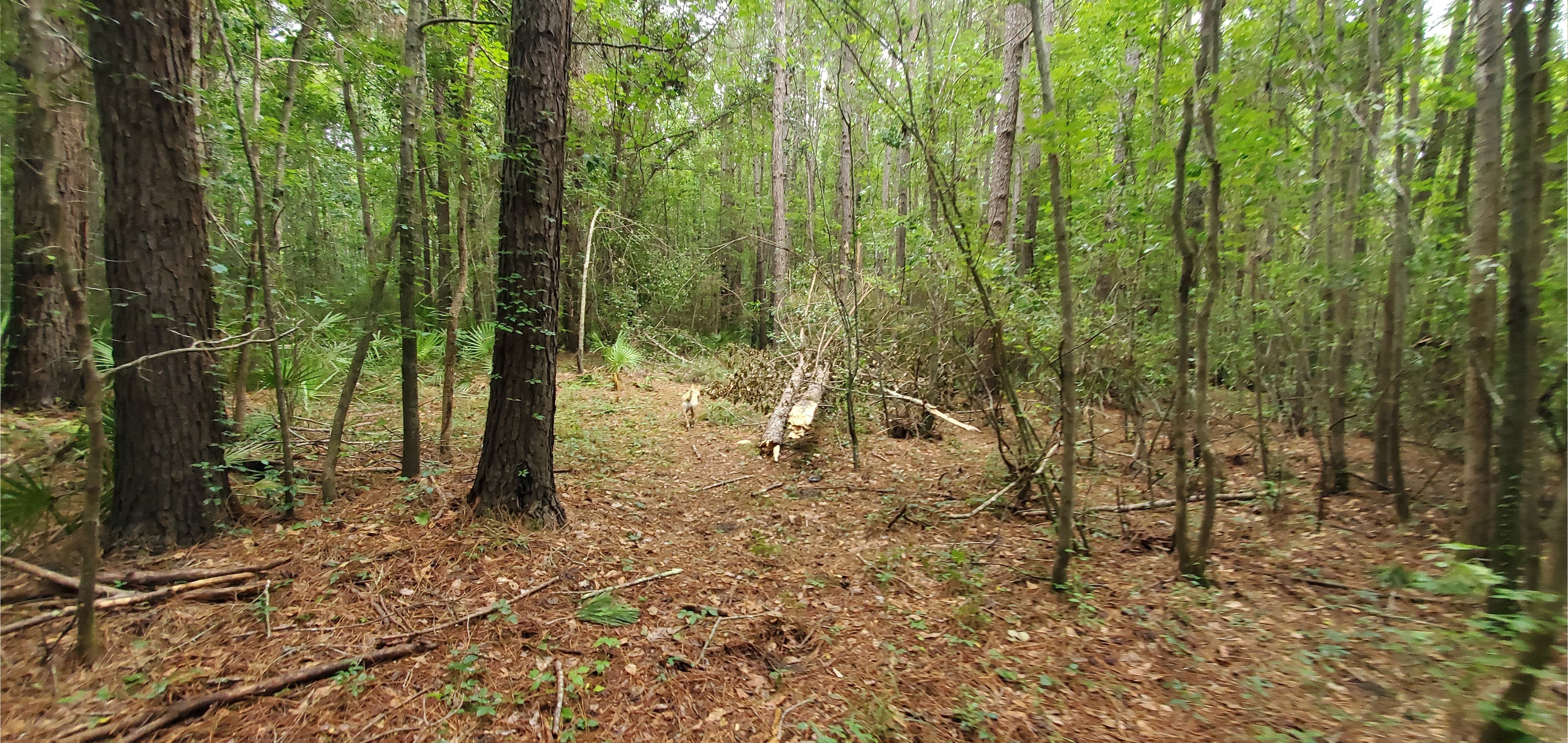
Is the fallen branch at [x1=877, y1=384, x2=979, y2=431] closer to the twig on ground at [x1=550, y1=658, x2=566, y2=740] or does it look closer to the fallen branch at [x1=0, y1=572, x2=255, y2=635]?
the twig on ground at [x1=550, y1=658, x2=566, y2=740]

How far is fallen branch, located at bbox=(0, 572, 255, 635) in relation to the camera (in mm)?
2662

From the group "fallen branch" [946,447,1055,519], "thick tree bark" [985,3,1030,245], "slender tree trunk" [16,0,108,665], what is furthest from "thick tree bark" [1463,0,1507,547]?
"slender tree trunk" [16,0,108,665]

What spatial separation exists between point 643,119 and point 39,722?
29.1ft

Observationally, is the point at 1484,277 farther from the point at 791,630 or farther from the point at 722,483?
the point at 722,483

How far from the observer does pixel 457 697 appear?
2.79 m

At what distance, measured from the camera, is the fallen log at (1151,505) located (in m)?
5.37

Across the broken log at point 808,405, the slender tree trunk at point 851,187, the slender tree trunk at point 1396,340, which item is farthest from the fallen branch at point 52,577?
the slender tree trunk at point 1396,340

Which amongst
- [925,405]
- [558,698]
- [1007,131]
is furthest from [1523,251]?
[1007,131]

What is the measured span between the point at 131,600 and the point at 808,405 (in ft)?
19.4

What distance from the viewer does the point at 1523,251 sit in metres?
3.16

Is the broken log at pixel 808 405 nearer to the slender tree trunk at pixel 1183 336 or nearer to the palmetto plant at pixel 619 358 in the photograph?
the palmetto plant at pixel 619 358

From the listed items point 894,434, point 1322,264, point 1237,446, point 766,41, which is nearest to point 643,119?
point 894,434

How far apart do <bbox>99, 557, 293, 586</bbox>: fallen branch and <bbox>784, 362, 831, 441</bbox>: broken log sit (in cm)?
492

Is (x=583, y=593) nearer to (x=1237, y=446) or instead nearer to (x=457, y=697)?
(x=457, y=697)
